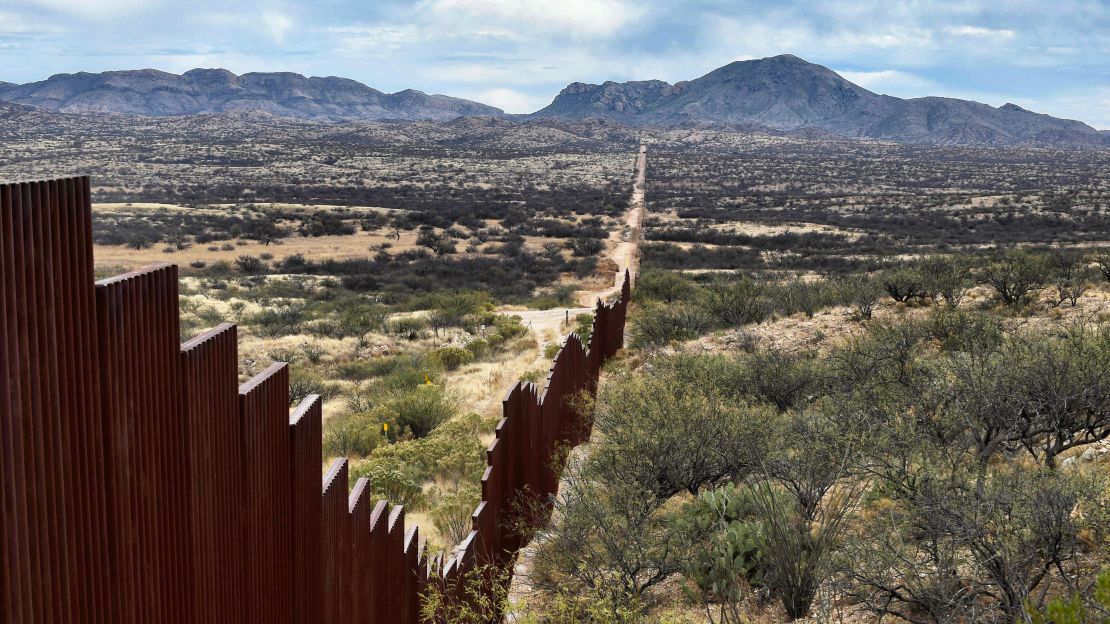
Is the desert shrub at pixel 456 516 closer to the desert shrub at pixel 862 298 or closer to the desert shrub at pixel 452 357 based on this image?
the desert shrub at pixel 452 357

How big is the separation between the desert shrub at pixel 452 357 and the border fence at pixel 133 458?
17.0 m

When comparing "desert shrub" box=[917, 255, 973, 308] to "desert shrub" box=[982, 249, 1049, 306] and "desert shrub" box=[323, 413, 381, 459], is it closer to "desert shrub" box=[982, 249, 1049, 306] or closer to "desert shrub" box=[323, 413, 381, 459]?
"desert shrub" box=[982, 249, 1049, 306]

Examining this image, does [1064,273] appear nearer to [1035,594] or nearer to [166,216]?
[1035,594]

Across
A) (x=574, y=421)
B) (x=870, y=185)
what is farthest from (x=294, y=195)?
(x=574, y=421)

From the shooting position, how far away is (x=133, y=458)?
8.34ft

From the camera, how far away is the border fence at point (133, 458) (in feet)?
6.60

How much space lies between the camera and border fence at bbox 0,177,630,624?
2012mm

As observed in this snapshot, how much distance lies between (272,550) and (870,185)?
4312 inches

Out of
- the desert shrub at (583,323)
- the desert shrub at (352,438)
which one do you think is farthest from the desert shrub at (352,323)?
the desert shrub at (352,438)

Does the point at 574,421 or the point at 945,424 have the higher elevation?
the point at 945,424

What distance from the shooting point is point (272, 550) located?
3.93m

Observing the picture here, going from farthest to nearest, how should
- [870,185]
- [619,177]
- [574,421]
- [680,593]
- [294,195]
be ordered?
1. [619,177]
2. [870,185]
3. [294,195]
4. [574,421]
5. [680,593]

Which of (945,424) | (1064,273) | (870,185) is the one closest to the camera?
(945,424)

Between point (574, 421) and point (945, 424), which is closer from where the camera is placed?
point (945, 424)
